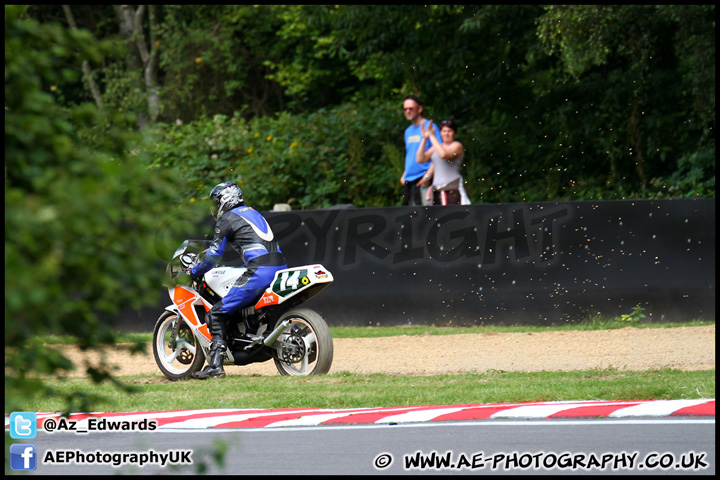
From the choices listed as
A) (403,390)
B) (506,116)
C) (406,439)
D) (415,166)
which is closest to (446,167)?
(415,166)

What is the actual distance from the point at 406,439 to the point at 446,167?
27.6 feet

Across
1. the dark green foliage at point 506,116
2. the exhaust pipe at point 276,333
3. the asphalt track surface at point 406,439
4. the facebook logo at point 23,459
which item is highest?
the dark green foliage at point 506,116

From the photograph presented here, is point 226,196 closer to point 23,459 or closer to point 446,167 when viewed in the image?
point 23,459

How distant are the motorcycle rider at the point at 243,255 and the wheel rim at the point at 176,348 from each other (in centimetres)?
37

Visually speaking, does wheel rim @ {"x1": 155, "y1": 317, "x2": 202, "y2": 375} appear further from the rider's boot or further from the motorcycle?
the rider's boot

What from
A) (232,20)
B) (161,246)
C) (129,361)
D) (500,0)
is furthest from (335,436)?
(232,20)

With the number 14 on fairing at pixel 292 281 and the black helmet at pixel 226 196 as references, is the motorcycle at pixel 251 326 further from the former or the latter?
the black helmet at pixel 226 196

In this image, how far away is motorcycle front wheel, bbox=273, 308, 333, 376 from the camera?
32.8 feet

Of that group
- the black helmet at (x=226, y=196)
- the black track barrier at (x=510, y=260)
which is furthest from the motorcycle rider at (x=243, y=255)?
the black track barrier at (x=510, y=260)

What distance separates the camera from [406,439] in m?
6.96

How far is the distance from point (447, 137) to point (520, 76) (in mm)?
6853

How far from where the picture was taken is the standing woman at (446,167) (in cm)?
1496

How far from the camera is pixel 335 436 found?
285 inches

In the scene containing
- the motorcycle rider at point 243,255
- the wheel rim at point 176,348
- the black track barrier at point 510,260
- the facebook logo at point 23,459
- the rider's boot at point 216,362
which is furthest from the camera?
the black track barrier at point 510,260
